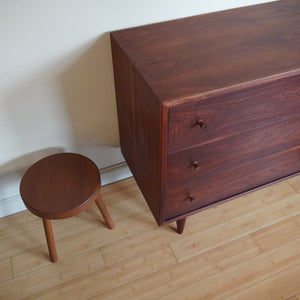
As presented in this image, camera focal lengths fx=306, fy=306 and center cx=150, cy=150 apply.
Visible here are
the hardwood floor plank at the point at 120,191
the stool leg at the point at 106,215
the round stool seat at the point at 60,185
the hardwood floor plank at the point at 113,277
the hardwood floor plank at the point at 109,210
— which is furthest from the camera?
the hardwood floor plank at the point at 120,191

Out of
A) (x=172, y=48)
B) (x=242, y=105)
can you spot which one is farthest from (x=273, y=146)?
(x=172, y=48)

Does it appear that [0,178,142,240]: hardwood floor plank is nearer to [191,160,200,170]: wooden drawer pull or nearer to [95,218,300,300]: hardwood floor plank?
[95,218,300,300]: hardwood floor plank

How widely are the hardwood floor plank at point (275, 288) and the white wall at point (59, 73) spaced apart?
88 cm

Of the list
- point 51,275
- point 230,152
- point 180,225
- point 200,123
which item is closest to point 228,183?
point 230,152

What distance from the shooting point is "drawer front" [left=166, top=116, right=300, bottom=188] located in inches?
39.3

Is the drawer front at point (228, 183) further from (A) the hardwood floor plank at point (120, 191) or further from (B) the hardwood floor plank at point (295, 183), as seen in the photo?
(A) the hardwood floor plank at point (120, 191)

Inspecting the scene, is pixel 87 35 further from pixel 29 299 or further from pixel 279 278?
pixel 279 278

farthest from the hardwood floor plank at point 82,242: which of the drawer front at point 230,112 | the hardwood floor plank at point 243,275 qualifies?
the drawer front at point 230,112

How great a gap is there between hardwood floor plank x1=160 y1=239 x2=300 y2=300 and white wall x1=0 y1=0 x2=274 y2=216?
75cm

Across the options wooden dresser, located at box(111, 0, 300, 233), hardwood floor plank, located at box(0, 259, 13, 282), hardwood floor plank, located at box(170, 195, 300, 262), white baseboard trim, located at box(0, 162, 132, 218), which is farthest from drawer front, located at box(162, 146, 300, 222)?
hardwood floor plank, located at box(0, 259, 13, 282)

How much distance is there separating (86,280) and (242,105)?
36.9 inches

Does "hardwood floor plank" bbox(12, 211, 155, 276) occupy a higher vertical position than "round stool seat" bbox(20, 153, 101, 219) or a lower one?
lower

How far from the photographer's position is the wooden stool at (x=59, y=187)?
1.13 meters

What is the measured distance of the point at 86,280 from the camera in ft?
4.18
